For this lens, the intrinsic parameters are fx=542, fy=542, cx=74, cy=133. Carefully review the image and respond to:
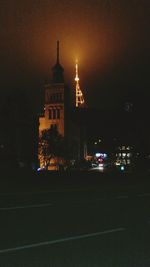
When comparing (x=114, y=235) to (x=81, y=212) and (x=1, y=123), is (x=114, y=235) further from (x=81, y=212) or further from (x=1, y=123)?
(x=1, y=123)

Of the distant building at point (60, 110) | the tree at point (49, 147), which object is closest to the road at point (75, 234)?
the tree at point (49, 147)

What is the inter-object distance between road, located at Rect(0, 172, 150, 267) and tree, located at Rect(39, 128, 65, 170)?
331 ft

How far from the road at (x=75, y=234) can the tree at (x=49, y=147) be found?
100911 millimetres

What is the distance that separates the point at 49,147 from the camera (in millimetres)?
121875

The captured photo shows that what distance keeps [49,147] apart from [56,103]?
2074 inches

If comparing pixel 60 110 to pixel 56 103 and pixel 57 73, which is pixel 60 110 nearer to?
pixel 56 103

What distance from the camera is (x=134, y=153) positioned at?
74312 mm

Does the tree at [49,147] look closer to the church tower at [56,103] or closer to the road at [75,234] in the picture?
the church tower at [56,103]

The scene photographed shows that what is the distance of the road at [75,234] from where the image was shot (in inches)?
362

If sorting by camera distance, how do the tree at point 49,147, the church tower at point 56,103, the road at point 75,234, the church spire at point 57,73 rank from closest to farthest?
the road at point 75,234 → the tree at point 49,147 → the church tower at point 56,103 → the church spire at point 57,73

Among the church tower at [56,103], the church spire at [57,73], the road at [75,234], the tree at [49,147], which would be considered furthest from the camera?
the church spire at [57,73]

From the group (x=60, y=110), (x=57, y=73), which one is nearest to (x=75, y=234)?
(x=60, y=110)

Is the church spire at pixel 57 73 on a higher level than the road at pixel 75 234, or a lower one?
higher

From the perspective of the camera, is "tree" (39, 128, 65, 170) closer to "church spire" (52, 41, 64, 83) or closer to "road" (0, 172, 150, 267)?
"church spire" (52, 41, 64, 83)
